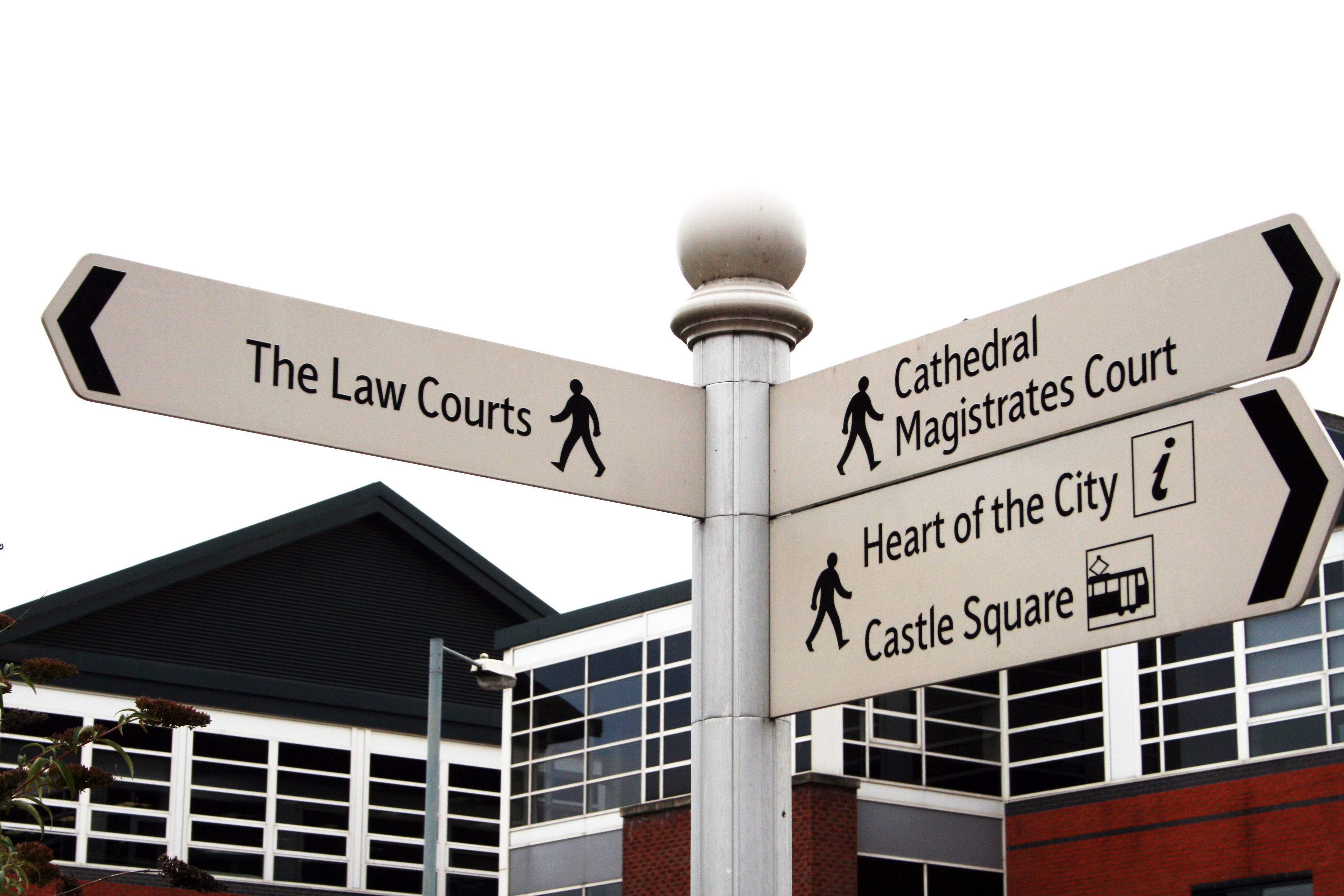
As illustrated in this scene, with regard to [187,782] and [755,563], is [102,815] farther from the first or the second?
[755,563]

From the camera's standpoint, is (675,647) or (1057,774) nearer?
(1057,774)

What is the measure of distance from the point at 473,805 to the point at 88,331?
32.1 meters

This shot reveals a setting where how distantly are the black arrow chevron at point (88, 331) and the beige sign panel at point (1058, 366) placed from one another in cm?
145

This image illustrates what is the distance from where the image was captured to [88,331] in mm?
3508

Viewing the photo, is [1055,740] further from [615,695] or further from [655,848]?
[615,695]

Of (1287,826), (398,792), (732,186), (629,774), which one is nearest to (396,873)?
(398,792)

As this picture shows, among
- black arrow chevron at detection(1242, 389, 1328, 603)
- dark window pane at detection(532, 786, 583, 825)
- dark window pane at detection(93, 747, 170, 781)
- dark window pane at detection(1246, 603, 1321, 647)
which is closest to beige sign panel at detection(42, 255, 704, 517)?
black arrow chevron at detection(1242, 389, 1328, 603)

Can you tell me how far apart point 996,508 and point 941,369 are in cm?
35

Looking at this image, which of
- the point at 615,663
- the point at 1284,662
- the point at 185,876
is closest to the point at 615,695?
the point at 615,663

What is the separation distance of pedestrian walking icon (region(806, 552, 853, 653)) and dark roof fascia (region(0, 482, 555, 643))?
29.3 metres

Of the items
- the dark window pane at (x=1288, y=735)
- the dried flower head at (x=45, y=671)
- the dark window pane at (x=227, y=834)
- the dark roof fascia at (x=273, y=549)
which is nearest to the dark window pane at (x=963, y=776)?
the dark window pane at (x=1288, y=735)

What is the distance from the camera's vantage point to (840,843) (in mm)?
22469

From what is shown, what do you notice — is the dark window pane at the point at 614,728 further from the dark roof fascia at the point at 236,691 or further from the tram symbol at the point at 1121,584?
the tram symbol at the point at 1121,584

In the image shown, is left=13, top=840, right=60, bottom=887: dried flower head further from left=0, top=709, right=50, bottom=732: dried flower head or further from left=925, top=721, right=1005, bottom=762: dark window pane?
left=925, top=721, right=1005, bottom=762: dark window pane
